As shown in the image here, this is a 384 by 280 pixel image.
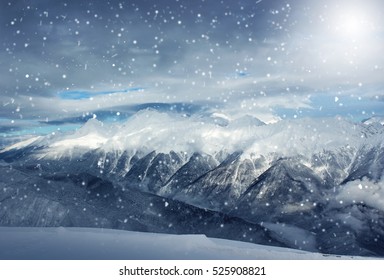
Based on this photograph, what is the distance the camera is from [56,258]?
15.3 m

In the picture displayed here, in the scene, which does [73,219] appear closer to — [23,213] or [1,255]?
[23,213]

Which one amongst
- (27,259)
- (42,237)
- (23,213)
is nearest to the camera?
(27,259)

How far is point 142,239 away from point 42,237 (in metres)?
5.11

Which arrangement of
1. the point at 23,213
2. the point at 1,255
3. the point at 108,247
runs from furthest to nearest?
the point at 23,213, the point at 108,247, the point at 1,255

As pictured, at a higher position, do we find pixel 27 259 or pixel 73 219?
pixel 27 259

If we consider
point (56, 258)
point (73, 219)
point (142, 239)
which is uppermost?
point (56, 258)
